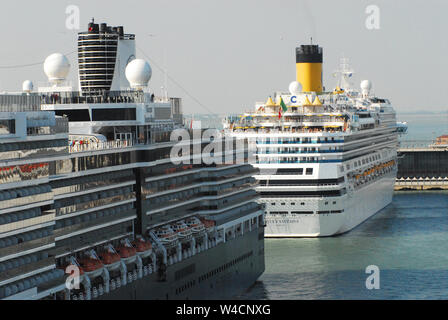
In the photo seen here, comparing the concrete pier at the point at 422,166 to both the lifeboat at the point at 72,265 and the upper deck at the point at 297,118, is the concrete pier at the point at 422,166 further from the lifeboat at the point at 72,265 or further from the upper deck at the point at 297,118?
the lifeboat at the point at 72,265

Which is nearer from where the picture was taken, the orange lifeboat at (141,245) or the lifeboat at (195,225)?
the orange lifeboat at (141,245)

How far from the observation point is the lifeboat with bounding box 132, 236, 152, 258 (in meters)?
31.1

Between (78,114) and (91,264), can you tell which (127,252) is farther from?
(78,114)

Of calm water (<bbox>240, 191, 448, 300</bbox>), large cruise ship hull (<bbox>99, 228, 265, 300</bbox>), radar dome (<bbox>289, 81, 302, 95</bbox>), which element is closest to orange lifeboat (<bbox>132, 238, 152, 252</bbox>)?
large cruise ship hull (<bbox>99, 228, 265, 300</bbox>)

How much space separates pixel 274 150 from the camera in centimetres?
5606

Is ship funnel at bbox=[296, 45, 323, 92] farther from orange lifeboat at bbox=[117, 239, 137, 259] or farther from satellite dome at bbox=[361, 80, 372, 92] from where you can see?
orange lifeboat at bbox=[117, 239, 137, 259]

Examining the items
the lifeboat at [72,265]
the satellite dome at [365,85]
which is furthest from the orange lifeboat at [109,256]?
the satellite dome at [365,85]

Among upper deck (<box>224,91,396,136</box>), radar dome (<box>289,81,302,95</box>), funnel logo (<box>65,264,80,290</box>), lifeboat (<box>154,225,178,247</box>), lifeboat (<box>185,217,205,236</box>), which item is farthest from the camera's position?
radar dome (<box>289,81,302,95</box>)

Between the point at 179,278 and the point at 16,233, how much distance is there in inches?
415

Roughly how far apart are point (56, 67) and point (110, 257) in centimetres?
984

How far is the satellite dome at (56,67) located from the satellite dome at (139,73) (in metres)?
2.52

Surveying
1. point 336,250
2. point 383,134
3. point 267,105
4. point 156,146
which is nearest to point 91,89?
point 156,146

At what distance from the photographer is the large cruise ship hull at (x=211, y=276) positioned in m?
30.9

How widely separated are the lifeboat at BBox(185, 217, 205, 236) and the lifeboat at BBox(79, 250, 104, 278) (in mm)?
7425
